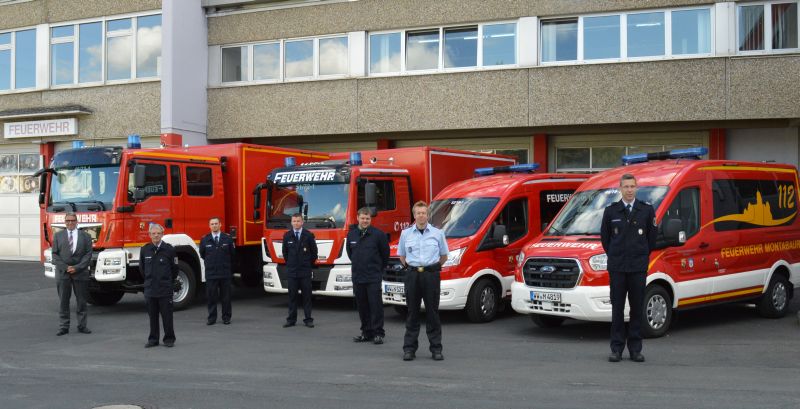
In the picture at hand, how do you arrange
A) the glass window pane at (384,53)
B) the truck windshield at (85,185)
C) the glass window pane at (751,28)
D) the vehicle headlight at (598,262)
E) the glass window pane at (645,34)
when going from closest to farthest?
the vehicle headlight at (598,262) < the truck windshield at (85,185) < the glass window pane at (751,28) < the glass window pane at (645,34) < the glass window pane at (384,53)

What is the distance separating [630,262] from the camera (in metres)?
9.55

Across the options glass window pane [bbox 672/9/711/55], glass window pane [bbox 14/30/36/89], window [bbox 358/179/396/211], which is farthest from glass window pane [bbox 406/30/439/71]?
glass window pane [bbox 14/30/36/89]

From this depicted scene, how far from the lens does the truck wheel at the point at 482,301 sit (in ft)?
42.3

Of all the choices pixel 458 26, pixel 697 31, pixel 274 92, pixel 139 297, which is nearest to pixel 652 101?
pixel 697 31

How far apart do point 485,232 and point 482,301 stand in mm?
1054

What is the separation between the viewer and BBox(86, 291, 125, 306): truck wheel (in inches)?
637

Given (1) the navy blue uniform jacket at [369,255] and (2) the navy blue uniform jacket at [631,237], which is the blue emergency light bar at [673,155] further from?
(1) the navy blue uniform jacket at [369,255]

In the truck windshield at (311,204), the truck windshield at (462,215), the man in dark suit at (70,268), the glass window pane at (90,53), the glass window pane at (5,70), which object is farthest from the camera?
the glass window pane at (5,70)

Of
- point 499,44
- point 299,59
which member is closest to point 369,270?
point 499,44

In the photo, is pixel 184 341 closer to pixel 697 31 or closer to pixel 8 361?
pixel 8 361

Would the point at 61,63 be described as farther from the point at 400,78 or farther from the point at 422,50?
the point at 422,50

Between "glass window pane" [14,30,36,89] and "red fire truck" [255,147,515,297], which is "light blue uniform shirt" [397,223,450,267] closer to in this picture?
"red fire truck" [255,147,515,297]

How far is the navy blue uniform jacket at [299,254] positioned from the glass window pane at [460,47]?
30.6 ft

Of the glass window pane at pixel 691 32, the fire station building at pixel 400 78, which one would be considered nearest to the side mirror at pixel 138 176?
the fire station building at pixel 400 78
